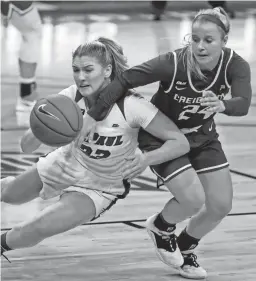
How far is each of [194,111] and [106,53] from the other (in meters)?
0.51

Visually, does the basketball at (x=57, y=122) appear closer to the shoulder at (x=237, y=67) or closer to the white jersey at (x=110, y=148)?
the white jersey at (x=110, y=148)

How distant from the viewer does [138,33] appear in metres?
14.3

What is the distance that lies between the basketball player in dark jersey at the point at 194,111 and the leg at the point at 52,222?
26 cm

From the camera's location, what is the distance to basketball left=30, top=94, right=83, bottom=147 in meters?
4.02

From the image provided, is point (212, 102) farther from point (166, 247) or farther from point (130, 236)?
point (130, 236)

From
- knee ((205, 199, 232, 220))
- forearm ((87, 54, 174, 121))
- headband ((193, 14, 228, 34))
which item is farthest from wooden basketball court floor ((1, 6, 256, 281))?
headband ((193, 14, 228, 34))

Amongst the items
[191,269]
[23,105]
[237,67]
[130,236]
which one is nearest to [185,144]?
[237,67]

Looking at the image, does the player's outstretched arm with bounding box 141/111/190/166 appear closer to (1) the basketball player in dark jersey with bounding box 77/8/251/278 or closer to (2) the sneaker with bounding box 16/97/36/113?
(1) the basketball player in dark jersey with bounding box 77/8/251/278

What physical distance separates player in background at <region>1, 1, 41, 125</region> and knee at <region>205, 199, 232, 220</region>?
164 inches

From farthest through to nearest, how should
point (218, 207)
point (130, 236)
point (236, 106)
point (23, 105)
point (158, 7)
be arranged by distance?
point (158, 7) → point (23, 105) → point (130, 236) → point (218, 207) → point (236, 106)

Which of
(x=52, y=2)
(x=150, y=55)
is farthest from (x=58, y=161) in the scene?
(x=52, y=2)

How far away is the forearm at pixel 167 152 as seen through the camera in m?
4.11

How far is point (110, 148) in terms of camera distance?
165 inches

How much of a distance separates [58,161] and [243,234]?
4.48ft
